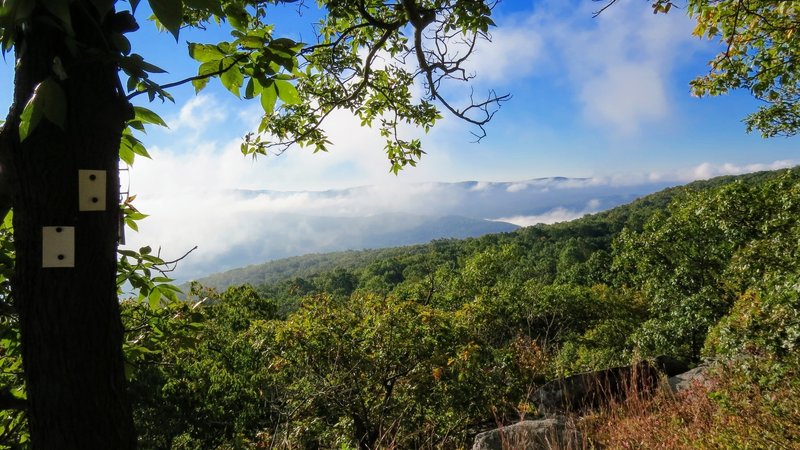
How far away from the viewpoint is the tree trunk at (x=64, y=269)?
940 mm

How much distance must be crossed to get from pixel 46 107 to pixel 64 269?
1.08 ft

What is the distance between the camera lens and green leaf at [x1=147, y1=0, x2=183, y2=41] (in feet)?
2.46

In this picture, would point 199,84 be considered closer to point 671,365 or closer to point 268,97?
point 268,97

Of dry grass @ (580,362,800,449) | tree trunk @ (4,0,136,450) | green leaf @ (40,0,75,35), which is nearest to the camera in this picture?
green leaf @ (40,0,75,35)

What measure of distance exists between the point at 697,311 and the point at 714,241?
3.37 metres

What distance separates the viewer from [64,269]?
3.14ft

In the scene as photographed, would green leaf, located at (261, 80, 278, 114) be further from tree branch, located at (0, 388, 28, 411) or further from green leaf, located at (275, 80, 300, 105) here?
tree branch, located at (0, 388, 28, 411)

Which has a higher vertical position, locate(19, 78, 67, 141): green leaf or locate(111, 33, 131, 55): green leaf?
locate(111, 33, 131, 55): green leaf

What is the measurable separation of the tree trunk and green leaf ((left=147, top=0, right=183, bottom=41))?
0.28 m

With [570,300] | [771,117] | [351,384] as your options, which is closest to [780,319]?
[351,384]

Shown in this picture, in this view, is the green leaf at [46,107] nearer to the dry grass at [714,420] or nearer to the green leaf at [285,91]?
the green leaf at [285,91]

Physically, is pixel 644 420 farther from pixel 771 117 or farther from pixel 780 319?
pixel 771 117

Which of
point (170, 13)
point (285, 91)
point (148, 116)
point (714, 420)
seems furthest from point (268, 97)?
point (714, 420)

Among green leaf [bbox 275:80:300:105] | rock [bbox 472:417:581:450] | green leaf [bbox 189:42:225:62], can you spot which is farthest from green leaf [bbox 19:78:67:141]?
rock [bbox 472:417:581:450]
